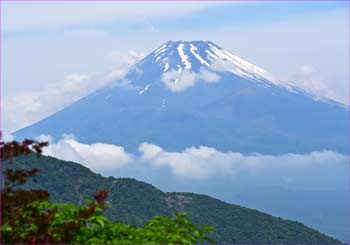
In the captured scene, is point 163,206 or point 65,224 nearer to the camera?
point 65,224

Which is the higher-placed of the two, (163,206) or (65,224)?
(163,206)

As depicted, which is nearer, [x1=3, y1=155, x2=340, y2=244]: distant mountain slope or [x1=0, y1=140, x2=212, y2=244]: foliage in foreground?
[x1=0, y1=140, x2=212, y2=244]: foliage in foreground

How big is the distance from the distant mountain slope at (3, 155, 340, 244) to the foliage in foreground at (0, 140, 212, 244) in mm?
80488

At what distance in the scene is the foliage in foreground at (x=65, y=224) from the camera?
885 cm

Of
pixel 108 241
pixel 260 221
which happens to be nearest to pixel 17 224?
pixel 108 241

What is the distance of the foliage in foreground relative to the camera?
8.85 metres

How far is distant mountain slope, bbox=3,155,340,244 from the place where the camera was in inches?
3760

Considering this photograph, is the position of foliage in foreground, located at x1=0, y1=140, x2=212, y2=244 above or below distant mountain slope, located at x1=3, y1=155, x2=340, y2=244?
below

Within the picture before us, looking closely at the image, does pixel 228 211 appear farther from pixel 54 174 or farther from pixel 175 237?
pixel 175 237

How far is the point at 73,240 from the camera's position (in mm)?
Answer: 9156

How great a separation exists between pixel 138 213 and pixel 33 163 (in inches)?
591

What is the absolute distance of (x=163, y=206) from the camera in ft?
336

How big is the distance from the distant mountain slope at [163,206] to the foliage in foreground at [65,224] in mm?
80488

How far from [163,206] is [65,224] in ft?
308
